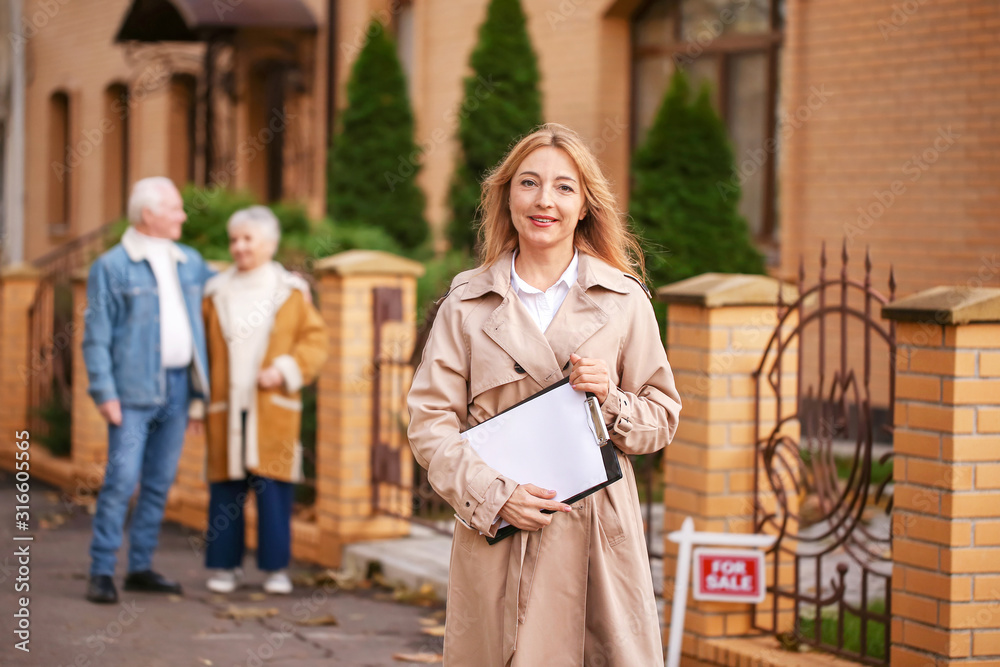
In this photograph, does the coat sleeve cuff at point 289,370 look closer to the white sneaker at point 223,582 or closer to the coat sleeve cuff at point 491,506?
the white sneaker at point 223,582

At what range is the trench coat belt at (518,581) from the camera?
2.83m

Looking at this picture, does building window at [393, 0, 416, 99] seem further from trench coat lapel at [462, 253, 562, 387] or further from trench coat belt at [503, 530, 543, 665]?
trench coat belt at [503, 530, 543, 665]

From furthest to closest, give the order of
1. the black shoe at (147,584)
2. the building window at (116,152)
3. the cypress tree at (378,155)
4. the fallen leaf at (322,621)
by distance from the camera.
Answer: the building window at (116,152), the cypress tree at (378,155), the black shoe at (147,584), the fallen leaf at (322,621)

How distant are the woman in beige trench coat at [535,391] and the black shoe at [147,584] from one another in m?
3.33

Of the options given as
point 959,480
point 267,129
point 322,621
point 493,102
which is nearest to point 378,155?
point 493,102

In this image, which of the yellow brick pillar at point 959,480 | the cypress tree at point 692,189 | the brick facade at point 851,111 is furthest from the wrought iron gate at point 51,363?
the yellow brick pillar at point 959,480

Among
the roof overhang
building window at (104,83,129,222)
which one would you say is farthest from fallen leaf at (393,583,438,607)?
building window at (104,83,129,222)

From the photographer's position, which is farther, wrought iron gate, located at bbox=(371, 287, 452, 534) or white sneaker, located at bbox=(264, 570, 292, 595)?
wrought iron gate, located at bbox=(371, 287, 452, 534)

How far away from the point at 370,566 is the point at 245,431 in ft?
3.42

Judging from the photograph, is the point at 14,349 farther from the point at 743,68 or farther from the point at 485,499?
the point at 485,499

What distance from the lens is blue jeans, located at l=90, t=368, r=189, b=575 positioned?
5.63m

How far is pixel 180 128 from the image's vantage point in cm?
1878

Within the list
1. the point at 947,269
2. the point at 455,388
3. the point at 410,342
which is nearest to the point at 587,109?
the point at 947,269

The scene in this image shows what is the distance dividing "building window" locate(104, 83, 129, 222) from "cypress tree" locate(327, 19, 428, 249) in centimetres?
769
